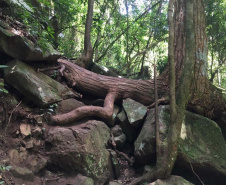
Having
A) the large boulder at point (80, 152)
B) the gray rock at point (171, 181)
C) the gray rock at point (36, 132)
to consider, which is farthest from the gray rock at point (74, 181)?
the gray rock at point (171, 181)

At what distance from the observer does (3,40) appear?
14.4ft

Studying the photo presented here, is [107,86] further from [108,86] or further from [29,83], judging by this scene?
[29,83]

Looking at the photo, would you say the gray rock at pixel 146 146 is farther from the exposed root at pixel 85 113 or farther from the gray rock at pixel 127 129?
the exposed root at pixel 85 113

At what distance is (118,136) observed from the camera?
16.5 ft

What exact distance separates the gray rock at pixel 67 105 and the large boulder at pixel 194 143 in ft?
5.42

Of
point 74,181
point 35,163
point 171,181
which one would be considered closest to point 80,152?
point 74,181

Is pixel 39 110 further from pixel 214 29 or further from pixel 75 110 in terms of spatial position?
pixel 214 29

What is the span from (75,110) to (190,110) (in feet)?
9.05

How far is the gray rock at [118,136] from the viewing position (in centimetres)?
494

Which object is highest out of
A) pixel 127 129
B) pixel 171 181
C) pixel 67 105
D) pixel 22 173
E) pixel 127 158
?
pixel 67 105

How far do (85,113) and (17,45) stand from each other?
79.1 inches

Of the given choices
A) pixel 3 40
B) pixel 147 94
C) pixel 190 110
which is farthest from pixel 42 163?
pixel 190 110

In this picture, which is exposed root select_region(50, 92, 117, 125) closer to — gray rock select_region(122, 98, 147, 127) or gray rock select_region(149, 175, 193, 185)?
gray rock select_region(122, 98, 147, 127)

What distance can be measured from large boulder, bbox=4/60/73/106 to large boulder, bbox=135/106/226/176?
6.93 ft
